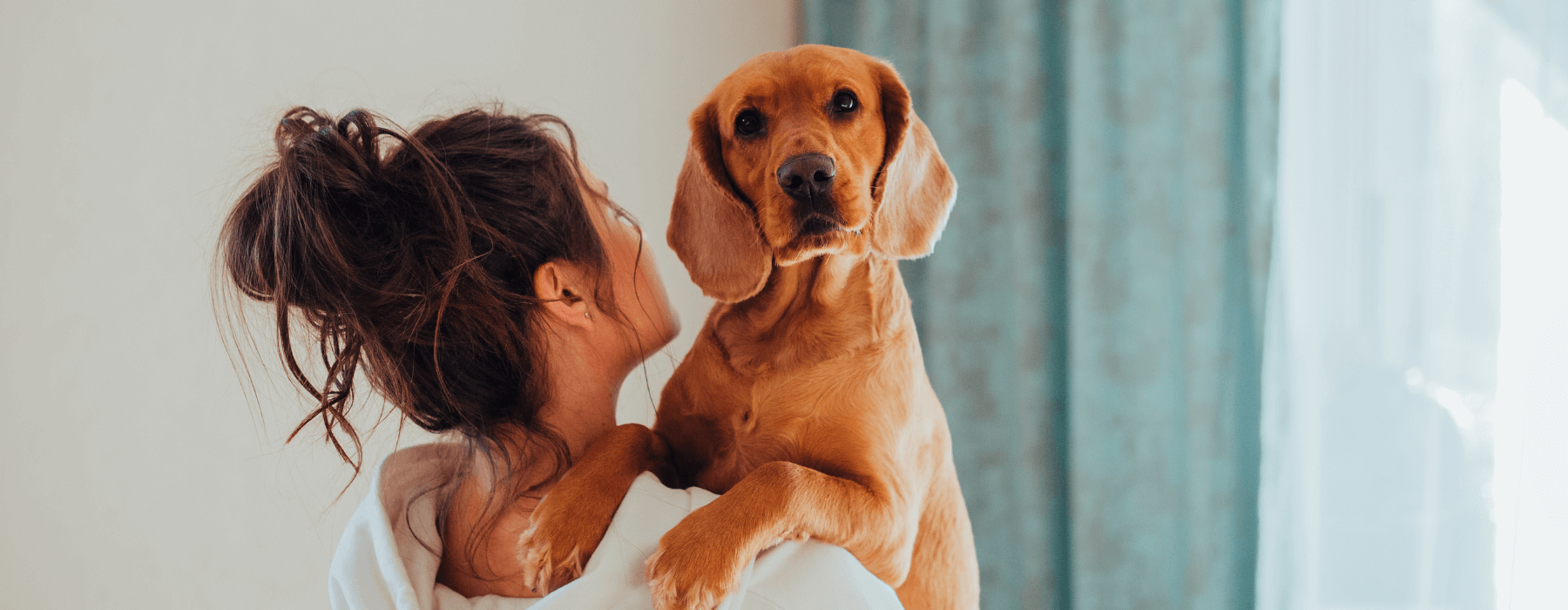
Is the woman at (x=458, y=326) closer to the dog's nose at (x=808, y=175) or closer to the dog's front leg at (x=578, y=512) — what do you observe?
the dog's front leg at (x=578, y=512)

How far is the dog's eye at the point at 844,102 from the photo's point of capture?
3.45ft

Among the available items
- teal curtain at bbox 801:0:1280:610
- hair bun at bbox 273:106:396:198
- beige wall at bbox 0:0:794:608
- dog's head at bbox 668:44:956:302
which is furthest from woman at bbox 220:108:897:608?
teal curtain at bbox 801:0:1280:610

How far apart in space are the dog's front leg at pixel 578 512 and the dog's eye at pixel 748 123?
15.3 inches

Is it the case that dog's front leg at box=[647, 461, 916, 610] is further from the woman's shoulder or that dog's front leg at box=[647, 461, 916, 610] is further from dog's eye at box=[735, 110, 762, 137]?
dog's eye at box=[735, 110, 762, 137]

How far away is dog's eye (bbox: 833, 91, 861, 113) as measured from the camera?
1.05 metres

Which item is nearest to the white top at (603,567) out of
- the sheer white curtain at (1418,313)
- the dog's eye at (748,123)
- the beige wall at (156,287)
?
the dog's eye at (748,123)

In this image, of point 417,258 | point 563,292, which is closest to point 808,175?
point 563,292

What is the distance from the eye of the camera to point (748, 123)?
1.06 meters

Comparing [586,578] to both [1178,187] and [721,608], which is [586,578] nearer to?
[721,608]

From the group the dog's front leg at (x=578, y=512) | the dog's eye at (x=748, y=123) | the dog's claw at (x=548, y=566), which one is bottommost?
the dog's claw at (x=548, y=566)

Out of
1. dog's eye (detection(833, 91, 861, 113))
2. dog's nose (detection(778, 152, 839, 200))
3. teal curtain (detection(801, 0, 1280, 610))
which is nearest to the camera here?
dog's nose (detection(778, 152, 839, 200))

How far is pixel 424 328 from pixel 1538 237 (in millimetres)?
2007

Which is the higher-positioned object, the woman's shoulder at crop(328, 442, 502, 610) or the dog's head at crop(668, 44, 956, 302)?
the dog's head at crop(668, 44, 956, 302)

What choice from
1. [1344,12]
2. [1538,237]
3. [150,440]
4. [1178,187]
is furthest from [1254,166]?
[150,440]
